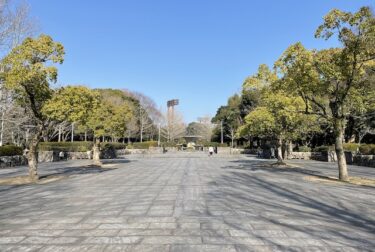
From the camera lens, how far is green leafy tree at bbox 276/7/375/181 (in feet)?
41.8

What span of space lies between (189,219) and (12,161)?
1896 cm

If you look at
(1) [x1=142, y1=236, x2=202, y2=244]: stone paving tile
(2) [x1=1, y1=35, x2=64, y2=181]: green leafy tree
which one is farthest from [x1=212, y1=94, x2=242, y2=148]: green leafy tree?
(1) [x1=142, y1=236, x2=202, y2=244]: stone paving tile

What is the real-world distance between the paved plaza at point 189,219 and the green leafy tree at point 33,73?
3.80 meters

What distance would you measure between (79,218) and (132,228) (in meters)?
1.50

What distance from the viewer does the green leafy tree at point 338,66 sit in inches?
501

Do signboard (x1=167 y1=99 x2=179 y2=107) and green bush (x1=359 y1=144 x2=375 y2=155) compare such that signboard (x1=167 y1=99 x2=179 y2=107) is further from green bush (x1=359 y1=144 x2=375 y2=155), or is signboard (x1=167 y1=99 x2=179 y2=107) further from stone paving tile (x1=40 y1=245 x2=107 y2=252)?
stone paving tile (x1=40 y1=245 x2=107 y2=252)

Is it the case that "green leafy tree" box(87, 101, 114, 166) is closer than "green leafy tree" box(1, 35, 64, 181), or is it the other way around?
"green leafy tree" box(1, 35, 64, 181)

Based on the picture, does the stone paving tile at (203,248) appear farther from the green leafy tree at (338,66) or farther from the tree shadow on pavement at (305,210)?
the green leafy tree at (338,66)

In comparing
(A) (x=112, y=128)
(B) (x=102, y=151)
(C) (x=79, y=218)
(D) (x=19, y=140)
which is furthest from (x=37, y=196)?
(D) (x=19, y=140)

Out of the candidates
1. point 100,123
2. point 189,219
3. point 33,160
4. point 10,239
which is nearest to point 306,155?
point 100,123

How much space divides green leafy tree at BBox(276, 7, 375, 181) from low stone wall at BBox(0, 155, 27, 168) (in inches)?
643

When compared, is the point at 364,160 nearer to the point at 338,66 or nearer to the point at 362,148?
the point at 362,148

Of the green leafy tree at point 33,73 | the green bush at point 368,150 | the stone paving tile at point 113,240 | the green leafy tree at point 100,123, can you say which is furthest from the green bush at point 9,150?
the green bush at point 368,150

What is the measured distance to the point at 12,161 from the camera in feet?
74.8
